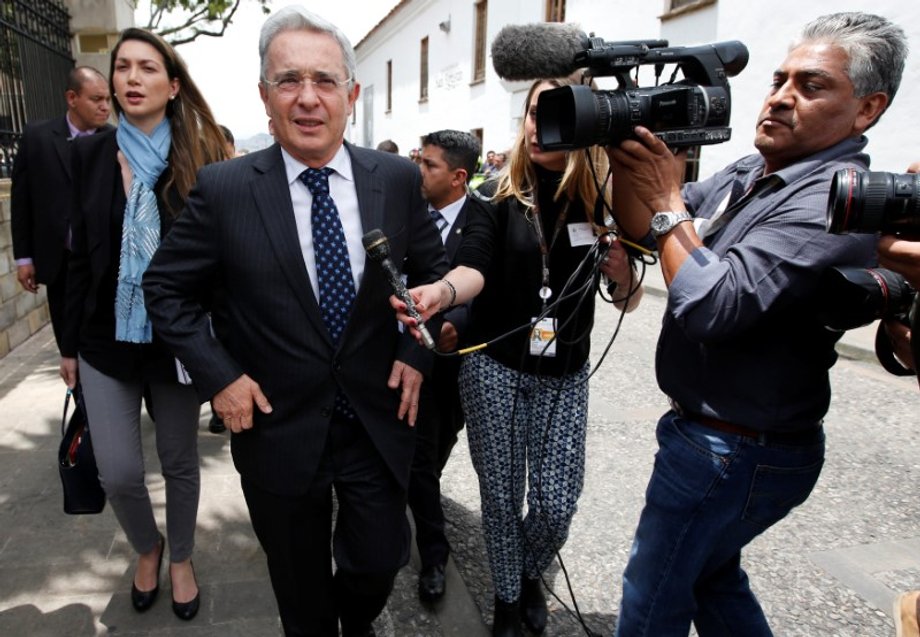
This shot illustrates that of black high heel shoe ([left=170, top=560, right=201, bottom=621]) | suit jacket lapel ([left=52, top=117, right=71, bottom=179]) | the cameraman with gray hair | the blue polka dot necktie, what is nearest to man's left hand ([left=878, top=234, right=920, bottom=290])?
the cameraman with gray hair

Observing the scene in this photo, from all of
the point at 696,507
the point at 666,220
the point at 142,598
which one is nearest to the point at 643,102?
the point at 666,220

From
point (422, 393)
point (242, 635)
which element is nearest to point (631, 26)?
point (422, 393)

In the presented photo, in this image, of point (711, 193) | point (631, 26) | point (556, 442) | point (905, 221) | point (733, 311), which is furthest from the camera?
point (631, 26)

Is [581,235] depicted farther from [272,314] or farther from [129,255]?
[129,255]

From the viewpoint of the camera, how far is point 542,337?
7.30ft

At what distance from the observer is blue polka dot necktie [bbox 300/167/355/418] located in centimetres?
174

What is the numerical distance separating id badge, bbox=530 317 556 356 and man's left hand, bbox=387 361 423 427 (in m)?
0.48

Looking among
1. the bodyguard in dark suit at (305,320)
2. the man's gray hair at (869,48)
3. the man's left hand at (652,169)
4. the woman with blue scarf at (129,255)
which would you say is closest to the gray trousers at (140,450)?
the woman with blue scarf at (129,255)

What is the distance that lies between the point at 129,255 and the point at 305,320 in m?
0.83

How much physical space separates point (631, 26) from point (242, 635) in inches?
485

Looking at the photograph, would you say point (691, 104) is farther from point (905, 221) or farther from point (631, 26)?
point (631, 26)

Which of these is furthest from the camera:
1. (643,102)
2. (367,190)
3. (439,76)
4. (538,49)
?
Result: (439,76)

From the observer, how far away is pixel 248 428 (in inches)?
69.2

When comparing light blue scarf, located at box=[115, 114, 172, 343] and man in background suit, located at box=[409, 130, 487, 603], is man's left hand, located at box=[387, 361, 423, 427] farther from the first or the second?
light blue scarf, located at box=[115, 114, 172, 343]
